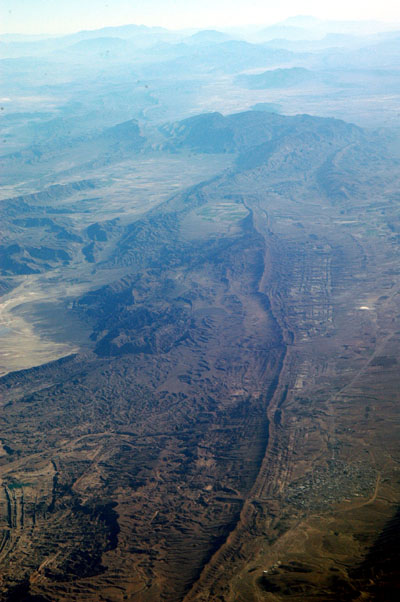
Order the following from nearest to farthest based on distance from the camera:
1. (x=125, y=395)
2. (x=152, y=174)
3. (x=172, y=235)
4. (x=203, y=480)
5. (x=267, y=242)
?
(x=203, y=480)
(x=125, y=395)
(x=267, y=242)
(x=172, y=235)
(x=152, y=174)

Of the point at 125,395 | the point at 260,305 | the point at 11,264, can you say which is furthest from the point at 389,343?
the point at 11,264

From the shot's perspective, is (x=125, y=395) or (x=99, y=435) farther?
(x=125, y=395)

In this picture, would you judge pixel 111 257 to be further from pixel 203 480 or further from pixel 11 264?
pixel 203 480

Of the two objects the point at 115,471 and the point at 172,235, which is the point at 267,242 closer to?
the point at 172,235

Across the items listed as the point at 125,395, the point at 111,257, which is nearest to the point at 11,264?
the point at 111,257

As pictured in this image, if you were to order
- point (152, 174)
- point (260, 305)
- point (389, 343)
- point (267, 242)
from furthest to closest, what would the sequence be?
point (152, 174), point (267, 242), point (260, 305), point (389, 343)

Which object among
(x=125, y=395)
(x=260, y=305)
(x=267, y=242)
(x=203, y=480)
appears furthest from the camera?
(x=267, y=242)
